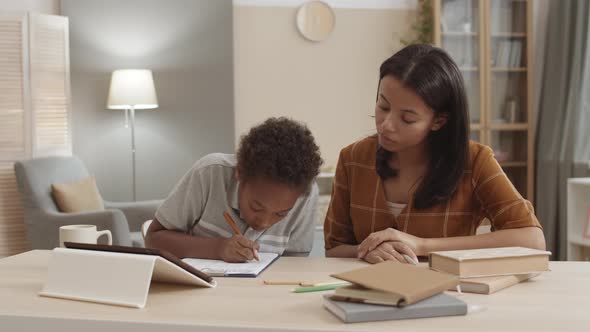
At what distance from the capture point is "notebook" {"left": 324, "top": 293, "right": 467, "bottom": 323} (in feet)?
3.51

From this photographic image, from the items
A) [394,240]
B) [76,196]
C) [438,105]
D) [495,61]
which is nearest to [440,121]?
[438,105]

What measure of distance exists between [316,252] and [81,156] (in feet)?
7.64

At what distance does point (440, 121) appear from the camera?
179 centimetres

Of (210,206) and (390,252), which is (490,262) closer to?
(390,252)

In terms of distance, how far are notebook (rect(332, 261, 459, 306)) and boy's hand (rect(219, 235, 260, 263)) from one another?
426 millimetres

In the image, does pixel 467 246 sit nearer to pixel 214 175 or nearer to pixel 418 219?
pixel 418 219

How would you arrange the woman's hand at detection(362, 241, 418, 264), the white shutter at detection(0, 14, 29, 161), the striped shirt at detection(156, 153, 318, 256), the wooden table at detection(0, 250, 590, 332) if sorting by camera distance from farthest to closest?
→ 1. the white shutter at detection(0, 14, 29, 161)
2. the striped shirt at detection(156, 153, 318, 256)
3. the woman's hand at detection(362, 241, 418, 264)
4. the wooden table at detection(0, 250, 590, 332)

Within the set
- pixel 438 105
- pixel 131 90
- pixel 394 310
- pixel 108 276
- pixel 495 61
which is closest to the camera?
pixel 394 310

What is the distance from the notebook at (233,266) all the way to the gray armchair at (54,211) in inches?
97.4

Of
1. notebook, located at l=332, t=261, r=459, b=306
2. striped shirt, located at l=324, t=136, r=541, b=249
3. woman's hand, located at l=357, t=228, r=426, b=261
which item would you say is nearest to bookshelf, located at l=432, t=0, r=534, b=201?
striped shirt, located at l=324, t=136, r=541, b=249

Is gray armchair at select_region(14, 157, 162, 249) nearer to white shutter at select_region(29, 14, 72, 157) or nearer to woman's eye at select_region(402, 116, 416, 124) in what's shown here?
white shutter at select_region(29, 14, 72, 157)

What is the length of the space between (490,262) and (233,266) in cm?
53

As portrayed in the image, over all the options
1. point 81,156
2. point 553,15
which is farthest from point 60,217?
point 553,15

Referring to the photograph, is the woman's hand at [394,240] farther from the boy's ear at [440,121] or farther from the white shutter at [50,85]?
the white shutter at [50,85]
